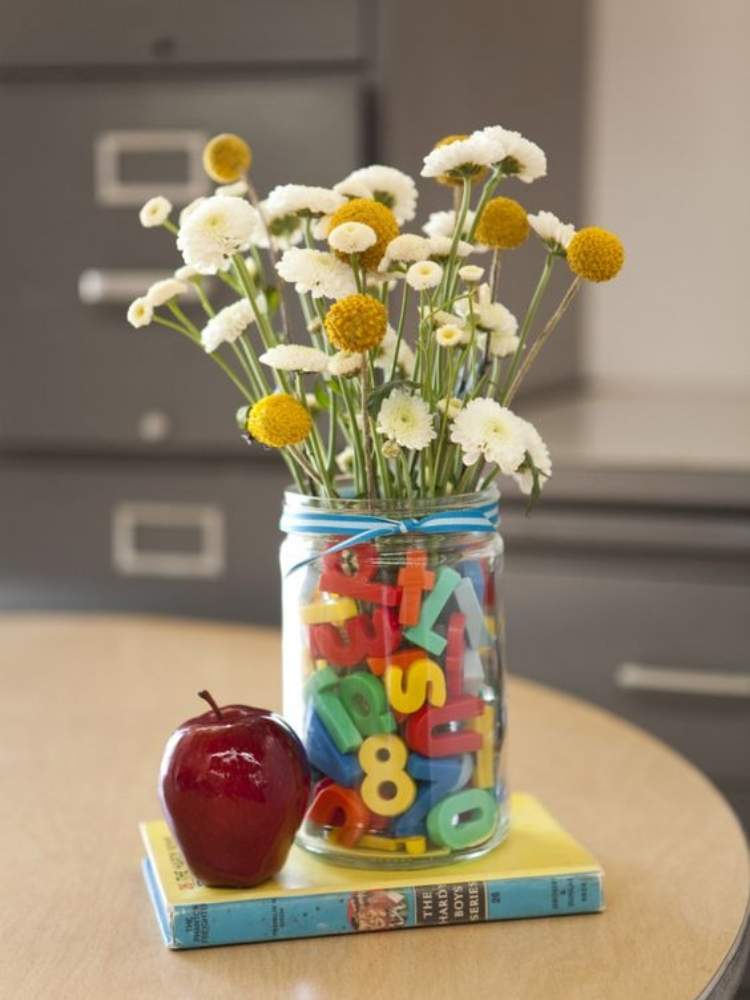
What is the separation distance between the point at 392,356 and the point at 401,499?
78mm

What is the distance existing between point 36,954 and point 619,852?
324mm

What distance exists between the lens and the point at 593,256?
0.75 metres

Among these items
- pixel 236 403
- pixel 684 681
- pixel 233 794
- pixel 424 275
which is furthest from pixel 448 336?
pixel 236 403

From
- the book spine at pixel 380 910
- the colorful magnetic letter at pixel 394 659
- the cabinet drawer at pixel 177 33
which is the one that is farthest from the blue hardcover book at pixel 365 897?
the cabinet drawer at pixel 177 33

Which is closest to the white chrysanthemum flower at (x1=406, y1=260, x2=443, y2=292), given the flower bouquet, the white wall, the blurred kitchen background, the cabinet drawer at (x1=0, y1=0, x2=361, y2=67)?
the flower bouquet

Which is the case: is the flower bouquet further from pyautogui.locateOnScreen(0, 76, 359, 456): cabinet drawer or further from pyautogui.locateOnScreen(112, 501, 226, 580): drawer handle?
pyautogui.locateOnScreen(112, 501, 226, 580): drawer handle

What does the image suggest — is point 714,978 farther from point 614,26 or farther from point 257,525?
point 614,26

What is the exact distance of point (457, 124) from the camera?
1800mm

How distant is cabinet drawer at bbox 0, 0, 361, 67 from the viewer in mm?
1670

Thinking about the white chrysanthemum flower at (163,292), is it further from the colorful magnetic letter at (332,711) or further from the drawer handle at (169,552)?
the drawer handle at (169,552)

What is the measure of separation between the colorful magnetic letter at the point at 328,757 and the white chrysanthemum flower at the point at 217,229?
24cm

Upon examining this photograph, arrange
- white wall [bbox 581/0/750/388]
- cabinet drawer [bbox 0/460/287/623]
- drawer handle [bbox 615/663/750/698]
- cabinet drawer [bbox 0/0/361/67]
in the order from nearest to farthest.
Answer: drawer handle [bbox 615/663/750/698] < cabinet drawer [bbox 0/0/361/67] < cabinet drawer [bbox 0/460/287/623] < white wall [bbox 581/0/750/388]

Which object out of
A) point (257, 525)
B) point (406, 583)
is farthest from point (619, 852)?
point (257, 525)

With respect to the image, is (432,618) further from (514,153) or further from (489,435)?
(514,153)
